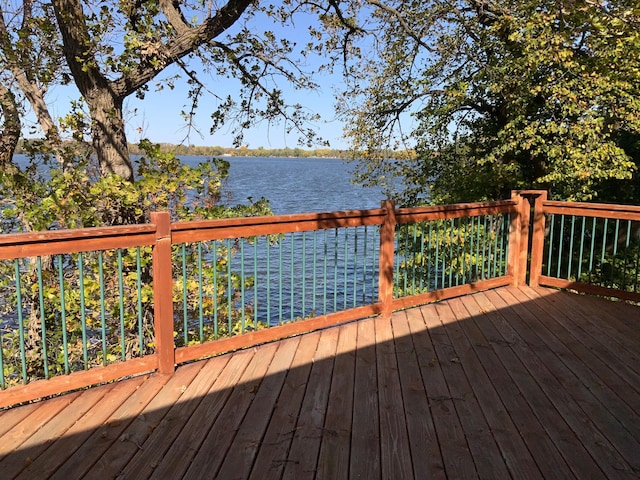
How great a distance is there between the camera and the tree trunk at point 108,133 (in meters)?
5.20

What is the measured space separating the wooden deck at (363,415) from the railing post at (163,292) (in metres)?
0.13

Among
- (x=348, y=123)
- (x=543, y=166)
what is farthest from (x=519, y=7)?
(x=348, y=123)

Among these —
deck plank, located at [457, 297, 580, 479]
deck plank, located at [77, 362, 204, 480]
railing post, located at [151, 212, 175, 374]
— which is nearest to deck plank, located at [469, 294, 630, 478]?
deck plank, located at [457, 297, 580, 479]

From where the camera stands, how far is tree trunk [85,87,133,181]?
5199 mm

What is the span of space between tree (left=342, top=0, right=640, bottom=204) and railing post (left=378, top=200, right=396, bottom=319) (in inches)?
114

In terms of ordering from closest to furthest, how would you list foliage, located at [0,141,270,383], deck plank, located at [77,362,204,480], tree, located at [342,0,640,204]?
1. deck plank, located at [77,362,204,480]
2. foliage, located at [0,141,270,383]
3. tree, located at [342,0,640,204]

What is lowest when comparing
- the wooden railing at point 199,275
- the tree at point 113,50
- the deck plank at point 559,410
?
the deck plank at point 559,410

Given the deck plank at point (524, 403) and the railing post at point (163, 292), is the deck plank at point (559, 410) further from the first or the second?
the railing post at point (163, 292)

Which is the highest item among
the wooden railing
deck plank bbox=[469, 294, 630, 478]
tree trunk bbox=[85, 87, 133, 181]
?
tree trunk bbox=[85, 87, 133, 181]

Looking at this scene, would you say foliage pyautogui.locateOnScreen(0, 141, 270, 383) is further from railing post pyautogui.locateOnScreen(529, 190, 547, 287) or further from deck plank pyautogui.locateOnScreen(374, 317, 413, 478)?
railing post pyautogui.locateOnScreen(529, 190, 547, 287)

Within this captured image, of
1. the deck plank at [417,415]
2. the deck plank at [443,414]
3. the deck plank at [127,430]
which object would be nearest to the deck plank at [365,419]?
the deck plank at [417,415]

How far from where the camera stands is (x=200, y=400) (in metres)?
2.64

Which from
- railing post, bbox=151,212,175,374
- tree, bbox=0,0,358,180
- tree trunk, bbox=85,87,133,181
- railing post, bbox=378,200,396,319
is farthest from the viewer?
tree trunk, bbox=85,87,133,181

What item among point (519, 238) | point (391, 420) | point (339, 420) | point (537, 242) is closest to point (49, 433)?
point (339, 420)
